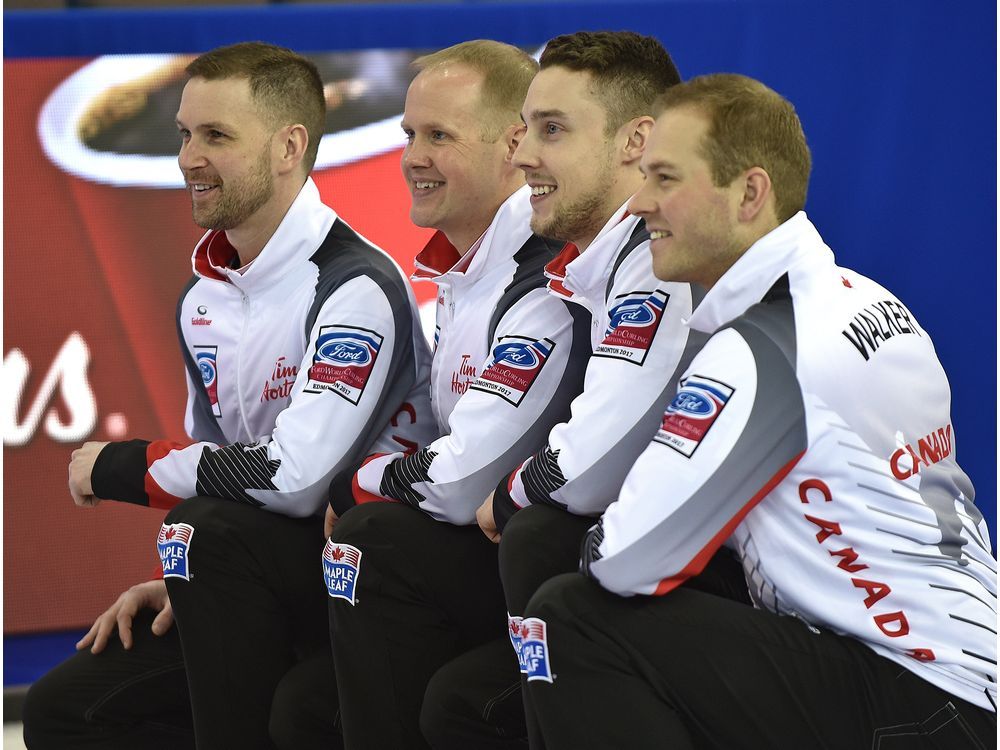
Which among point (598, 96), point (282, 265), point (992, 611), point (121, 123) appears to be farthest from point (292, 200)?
point (992, 611)

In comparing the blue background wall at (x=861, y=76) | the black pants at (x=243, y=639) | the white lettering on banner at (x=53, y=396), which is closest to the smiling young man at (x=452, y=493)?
the black pants at (x=243, y=639)

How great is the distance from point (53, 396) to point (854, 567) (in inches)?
80.9

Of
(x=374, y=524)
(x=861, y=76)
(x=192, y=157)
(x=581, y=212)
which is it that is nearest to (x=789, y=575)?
(x=374, y=524)

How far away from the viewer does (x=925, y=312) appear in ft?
9.08

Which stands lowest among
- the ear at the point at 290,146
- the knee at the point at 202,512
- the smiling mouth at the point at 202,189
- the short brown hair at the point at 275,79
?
the knee at the point at 202,512

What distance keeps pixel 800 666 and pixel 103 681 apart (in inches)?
50.2

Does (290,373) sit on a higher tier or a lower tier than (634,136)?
lower

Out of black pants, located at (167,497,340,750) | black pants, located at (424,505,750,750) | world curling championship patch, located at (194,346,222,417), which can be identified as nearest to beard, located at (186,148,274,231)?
world curling championship patch, located at (194,346,222,417)

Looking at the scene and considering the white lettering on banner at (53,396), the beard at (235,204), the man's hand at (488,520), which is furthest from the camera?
the white lettering on banner at (53,396)

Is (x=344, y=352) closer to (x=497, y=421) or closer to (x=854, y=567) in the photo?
(x=497, y=421)

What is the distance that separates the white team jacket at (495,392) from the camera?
1.91 m

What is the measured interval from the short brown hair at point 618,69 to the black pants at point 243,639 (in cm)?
83

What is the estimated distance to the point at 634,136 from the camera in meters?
2.02

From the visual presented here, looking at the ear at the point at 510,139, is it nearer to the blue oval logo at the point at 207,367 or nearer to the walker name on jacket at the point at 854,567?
the blue oval logo at the point at 207,367
